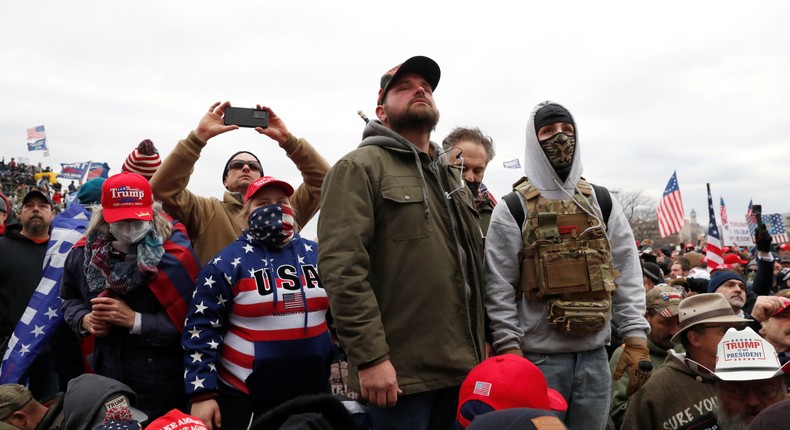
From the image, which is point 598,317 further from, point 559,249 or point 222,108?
point 222,108

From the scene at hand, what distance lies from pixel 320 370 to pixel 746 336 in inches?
87.8

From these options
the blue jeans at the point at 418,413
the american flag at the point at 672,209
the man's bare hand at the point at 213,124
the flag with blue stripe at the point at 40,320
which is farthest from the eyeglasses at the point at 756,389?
the american flag at the point at 672,209

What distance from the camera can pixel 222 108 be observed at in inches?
159

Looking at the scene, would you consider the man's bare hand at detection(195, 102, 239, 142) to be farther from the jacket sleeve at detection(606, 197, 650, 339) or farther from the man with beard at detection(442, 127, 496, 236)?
the jacket sleeve at detection(606, 197, 650, 339)

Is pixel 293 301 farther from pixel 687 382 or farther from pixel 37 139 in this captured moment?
pixel 37 139

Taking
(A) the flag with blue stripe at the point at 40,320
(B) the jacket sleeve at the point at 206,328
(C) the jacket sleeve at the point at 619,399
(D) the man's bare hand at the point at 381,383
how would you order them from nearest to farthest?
(D) the man's bare hand at the point at 381,383 < (B) the jacket sleeve at the point at 206,328 < (C) the jacket sleeve at the point at 619,399 < (A) the flag with blue stripe at the point at 40,320

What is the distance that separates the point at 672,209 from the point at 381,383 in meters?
16.2

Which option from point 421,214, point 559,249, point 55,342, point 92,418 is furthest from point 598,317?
point 55,342

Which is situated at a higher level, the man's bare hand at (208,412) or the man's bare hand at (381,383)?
the man's bare hand at (381,383)

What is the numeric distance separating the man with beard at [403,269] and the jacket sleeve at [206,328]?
0.79m

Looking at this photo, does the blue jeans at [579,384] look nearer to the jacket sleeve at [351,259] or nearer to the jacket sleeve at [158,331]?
the jacket sleeve at [351,259]

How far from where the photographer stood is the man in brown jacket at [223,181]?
156 inches

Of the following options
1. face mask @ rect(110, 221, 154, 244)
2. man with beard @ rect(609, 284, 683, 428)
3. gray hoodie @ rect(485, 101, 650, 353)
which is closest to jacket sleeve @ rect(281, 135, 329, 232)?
face mask @ rect(110, 221, 154, 244)

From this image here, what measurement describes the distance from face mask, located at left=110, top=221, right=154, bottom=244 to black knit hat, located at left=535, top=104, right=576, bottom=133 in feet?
7.44
